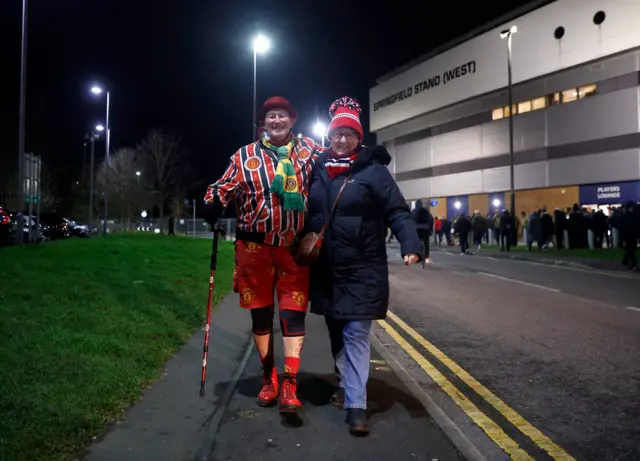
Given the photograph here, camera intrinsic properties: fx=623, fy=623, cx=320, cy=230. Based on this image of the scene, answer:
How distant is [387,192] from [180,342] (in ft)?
11.3

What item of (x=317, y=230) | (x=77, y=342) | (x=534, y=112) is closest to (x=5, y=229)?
(x=77, y=342)

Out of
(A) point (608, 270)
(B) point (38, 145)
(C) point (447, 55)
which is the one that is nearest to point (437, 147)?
(C) point (447, 55)

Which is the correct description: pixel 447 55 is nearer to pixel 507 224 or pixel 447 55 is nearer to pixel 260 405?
pixel 507 224

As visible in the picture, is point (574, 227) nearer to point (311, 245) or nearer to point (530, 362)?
point (530, 362)

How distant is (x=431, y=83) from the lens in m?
47.4

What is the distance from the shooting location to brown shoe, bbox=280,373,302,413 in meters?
4.43

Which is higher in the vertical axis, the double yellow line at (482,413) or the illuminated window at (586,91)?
the illuminated window at (586,91)

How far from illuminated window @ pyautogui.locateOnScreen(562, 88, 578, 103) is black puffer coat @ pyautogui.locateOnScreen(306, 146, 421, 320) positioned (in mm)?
35247

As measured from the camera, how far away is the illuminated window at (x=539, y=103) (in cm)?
3809

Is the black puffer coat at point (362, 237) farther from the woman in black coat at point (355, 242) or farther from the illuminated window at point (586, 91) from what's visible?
the illuminated window at point (586, 91)

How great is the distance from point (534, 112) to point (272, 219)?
122 ft

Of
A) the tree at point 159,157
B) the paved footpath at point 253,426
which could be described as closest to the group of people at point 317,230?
the paved footpath at point 253,426

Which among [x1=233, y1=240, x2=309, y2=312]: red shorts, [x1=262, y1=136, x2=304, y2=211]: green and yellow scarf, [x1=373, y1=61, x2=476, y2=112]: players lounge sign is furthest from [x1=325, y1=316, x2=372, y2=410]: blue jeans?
[x1=373, y1=61, x2=476, y2=112]: players lounge sign

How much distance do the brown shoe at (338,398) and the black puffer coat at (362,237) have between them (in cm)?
78
